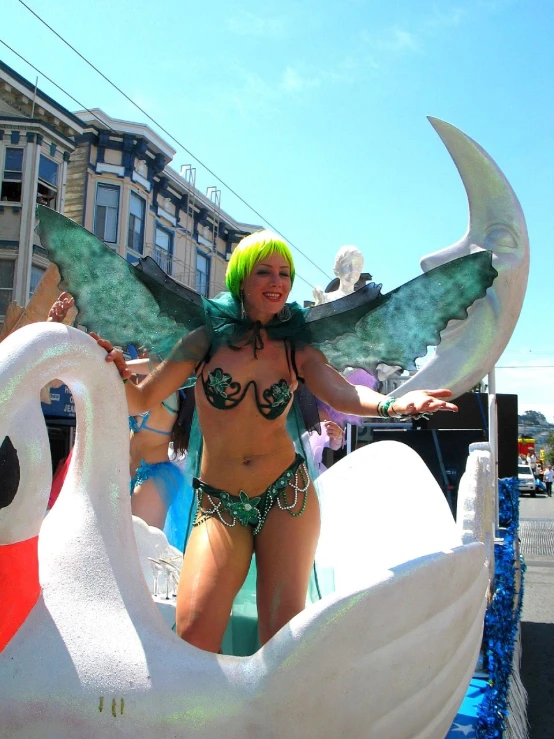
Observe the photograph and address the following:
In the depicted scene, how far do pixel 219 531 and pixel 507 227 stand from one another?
7.44 feet

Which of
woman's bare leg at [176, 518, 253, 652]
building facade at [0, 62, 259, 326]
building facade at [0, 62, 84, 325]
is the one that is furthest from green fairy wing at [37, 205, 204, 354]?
building facade at [0, 62, 84, 325]

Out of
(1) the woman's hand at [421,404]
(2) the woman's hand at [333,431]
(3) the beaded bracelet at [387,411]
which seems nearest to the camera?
(1) the woman's hand at [421,404]

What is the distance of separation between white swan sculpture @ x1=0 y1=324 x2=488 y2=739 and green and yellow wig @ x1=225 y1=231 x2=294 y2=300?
22.1 inches

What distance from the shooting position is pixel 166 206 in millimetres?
19156

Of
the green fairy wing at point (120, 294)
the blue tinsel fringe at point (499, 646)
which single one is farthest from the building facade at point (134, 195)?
the green fairy wing at point (120, 294)

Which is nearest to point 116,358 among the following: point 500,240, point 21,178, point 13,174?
point 500,240

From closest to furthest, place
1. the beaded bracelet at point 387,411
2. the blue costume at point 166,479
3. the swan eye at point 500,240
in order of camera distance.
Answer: the beaded bracelet at point 387,411, the swan eye at point 500,240, the blue costume at point 166,479

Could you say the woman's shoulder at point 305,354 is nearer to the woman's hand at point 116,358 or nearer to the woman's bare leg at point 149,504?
the woman's hand at point 116,358

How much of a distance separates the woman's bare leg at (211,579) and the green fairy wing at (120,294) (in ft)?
2.22

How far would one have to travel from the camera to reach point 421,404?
1815 millimetres

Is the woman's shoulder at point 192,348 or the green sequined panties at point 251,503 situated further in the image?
the woman's shoulder at point 192,348

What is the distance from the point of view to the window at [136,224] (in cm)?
1769

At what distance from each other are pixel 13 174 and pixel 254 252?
14.1m

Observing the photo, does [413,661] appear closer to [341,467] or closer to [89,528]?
[89,528]
